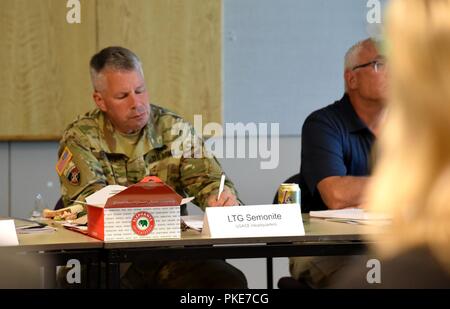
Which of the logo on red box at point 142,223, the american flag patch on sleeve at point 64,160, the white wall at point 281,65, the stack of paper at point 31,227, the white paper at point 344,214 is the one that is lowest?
the white paper at point 344,214

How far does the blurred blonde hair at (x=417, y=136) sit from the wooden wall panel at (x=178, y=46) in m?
4.27

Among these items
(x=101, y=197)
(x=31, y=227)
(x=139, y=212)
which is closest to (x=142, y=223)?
(x=139, y=212)

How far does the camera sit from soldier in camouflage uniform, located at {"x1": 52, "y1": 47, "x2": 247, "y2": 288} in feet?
10.9

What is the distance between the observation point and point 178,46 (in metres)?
4.73

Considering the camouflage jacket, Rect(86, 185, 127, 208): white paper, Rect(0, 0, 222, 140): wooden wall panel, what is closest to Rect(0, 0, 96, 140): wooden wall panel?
Rect(0, 0, 222, 140): wooden wall panel

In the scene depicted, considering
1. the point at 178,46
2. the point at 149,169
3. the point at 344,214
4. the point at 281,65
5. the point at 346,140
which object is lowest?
the point at 344,214

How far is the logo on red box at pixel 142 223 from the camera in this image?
8.52 ft

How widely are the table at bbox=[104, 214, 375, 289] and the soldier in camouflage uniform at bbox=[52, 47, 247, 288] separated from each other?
1.76 ft

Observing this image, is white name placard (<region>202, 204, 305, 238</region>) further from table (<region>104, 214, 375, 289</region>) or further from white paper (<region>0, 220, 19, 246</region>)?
white paper (<region>0, 220, 19, 246</region>)

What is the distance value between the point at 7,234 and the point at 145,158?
3.68 ft

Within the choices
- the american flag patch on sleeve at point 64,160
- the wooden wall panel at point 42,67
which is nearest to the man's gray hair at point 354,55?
the american flag patch on sleeve at point 64,160

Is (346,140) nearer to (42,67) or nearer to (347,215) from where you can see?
(347,215)

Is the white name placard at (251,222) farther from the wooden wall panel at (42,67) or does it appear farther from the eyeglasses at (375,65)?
the wooden wall panel at (42,67)
